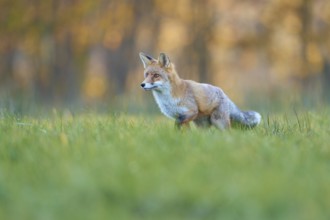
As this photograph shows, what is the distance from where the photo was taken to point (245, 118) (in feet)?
29.5

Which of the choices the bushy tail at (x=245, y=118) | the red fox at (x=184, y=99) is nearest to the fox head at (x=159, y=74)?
the red fox at (x=184, y=99)

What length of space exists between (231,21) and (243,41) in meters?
0.99

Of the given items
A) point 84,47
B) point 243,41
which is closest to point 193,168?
point 84,47

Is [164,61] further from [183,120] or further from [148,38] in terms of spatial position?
[148,38]

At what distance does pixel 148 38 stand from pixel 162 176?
77.8 feet

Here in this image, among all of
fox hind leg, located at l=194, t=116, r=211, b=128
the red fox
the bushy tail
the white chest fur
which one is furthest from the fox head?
the bushy tail

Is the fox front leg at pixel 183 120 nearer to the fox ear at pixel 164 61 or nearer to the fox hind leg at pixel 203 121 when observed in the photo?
the fox hind leg at pixel 203 121

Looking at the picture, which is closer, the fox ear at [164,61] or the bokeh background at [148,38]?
the fox ear at [164,61]

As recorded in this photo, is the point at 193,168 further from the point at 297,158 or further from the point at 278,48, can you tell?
the point at 278,48

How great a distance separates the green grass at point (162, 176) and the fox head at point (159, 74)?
5.99 feet

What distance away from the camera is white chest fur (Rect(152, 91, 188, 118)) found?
8312mm

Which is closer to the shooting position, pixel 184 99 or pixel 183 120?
pixel 183 120

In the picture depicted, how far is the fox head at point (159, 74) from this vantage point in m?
8.36

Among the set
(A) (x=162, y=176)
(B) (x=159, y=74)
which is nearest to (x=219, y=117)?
(B) (x=159, y=74)
